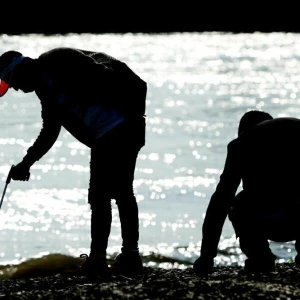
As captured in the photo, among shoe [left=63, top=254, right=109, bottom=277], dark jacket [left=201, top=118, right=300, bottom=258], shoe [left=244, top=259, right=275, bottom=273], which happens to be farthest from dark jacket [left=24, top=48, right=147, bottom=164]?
shoe [left=244, top=259, right=275, bottom=273]

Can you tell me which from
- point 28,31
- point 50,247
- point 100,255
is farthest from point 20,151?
point 28,31

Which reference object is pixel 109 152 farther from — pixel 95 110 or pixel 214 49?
pixel 214 49

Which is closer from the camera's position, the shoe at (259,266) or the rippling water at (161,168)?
the shoe at (259,266)

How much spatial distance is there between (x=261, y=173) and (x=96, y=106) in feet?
4.99

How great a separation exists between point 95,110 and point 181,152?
1922cm

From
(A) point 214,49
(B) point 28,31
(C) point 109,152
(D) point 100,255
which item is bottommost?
(D) point 100,255

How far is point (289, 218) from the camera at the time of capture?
8.44 metres

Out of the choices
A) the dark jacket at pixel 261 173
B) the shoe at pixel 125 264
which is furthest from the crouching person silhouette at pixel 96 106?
the dark jacket at pixel 261 173

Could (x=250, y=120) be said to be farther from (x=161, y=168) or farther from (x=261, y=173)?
(x=161, y=168)

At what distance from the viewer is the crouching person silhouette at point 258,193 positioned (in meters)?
8.05

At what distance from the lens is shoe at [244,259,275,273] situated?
8713 mm

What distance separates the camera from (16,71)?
356 inches

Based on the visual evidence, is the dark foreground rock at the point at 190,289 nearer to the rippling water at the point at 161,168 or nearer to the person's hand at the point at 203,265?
the person's hand at the point at 203,265

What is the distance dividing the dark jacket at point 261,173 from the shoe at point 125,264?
1.39 m
